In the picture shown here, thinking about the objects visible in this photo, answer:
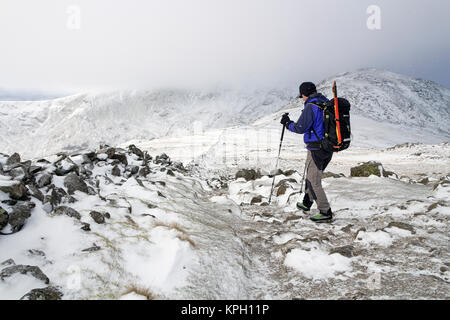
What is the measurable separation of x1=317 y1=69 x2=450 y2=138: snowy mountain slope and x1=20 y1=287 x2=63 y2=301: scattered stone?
151m

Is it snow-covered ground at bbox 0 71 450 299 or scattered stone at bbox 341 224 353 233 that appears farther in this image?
scattered stone at bbox 341 224 353 233

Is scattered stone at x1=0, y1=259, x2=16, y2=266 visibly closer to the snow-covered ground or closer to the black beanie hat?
the snow-covered ground

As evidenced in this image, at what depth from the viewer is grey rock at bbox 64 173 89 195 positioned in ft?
19.9

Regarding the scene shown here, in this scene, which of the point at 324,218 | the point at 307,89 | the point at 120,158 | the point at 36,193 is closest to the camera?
the point at 36,193

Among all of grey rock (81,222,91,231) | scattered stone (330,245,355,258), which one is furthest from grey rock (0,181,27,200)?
scattered stone (330,245,355,258)

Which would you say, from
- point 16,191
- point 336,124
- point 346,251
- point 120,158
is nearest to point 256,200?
point 336,124

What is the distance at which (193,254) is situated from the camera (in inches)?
170

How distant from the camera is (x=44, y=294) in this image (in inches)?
116

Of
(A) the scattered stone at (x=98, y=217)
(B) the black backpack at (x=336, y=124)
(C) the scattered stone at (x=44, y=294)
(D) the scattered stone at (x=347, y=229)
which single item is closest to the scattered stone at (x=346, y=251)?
(D) the scattered stone at (x=347, y=229)

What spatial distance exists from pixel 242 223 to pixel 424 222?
4.19m

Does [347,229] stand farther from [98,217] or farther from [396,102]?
[396,102]

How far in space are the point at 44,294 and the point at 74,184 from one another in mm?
3667
